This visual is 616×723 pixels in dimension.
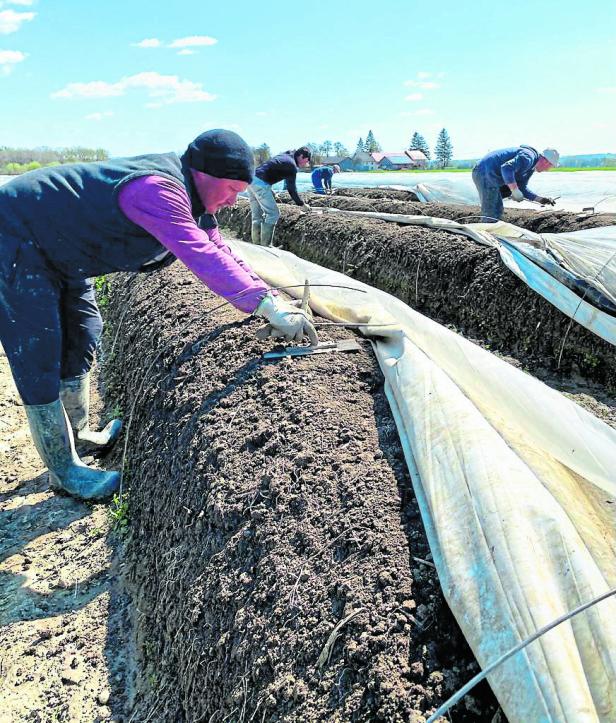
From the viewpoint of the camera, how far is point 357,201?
40.9 feet

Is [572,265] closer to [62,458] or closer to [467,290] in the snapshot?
[467,290]

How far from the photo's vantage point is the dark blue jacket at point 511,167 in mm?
Result: 6484

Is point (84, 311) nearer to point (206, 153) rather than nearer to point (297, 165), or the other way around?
point (206, 153)

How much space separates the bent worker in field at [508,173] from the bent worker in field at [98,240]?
4.67 m

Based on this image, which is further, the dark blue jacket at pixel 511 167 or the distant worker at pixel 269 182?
the distant worker at pixel 269 182

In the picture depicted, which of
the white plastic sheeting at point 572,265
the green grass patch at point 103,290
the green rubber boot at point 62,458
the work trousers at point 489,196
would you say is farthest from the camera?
the work trousers at point 489,196

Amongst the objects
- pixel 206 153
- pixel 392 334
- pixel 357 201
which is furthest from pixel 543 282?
pixel 357 201

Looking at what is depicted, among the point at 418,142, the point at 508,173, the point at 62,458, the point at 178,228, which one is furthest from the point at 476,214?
the point at 418,142

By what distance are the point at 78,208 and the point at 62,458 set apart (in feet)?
4.31

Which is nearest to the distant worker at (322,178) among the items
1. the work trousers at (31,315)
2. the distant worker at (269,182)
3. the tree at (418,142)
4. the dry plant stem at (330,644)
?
the distant worker at (269,182)

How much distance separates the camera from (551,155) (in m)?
6.78

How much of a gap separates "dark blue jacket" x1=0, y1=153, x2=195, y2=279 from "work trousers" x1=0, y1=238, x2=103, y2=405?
67 mm

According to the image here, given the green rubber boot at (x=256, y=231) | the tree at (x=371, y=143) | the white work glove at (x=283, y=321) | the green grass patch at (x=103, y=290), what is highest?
the tree at (x=371, y=143)

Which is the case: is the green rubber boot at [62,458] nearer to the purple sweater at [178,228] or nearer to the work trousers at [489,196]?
the purple sweater at [178,228]
